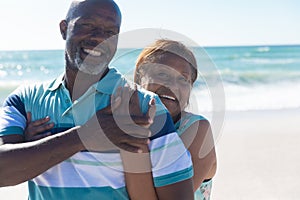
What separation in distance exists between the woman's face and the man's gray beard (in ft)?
1.68

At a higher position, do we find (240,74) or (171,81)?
(171,81)

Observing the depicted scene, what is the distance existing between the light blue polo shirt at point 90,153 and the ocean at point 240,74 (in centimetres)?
480

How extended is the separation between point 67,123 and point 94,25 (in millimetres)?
384

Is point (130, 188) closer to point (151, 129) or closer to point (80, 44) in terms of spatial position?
point (151, 129)

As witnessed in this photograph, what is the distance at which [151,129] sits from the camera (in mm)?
1637

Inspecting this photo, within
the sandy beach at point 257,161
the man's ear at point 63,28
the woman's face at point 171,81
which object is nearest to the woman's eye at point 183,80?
the woman's face at point 171,81

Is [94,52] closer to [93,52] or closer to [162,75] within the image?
[93,52]

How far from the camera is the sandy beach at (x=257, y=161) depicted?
15.8 feet

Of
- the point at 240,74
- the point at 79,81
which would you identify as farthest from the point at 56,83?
the point at 240,74

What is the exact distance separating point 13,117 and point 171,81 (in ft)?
2.69

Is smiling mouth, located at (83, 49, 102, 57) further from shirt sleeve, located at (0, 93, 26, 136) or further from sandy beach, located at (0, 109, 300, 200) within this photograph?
sandy beach, located at (0, 109, 300, 200)

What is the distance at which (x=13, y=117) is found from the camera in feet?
5.71

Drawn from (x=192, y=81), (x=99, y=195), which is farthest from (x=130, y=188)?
(x=192, y=81)

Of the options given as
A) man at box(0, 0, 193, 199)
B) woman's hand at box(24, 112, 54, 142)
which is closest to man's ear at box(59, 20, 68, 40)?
man at box(0, 0, 193, 199)
